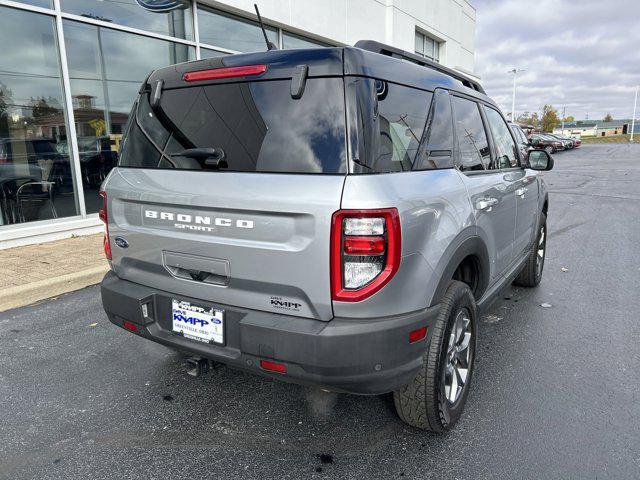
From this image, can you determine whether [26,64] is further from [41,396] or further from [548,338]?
[548,338]

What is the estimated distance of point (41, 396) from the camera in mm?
2994

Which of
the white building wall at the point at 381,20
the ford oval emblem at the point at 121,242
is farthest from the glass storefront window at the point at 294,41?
the ford oval emblem at the point at 121,242

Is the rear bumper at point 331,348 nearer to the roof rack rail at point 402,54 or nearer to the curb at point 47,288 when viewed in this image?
the roof rack rail at point 402,54

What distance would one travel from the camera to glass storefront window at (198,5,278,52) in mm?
9320

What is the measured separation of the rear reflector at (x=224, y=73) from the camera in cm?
226

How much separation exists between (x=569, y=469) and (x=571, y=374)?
3.51 feet

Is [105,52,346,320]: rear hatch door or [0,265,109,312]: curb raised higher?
[105,52,346,320]: rear hatch door

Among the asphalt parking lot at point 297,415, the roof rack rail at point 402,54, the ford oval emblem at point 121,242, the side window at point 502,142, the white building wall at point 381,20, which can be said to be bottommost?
the asphalt parking lot at point 297,415

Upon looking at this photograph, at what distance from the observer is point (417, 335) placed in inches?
84.3

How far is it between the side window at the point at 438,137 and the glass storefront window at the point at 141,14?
698 centimetres

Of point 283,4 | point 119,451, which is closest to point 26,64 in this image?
point 283,4


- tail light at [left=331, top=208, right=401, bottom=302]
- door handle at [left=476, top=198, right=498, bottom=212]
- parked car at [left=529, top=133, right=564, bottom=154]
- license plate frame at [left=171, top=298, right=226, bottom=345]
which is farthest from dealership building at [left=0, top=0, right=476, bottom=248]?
parked car at [left=529, top=133, right=564, bottom=154]

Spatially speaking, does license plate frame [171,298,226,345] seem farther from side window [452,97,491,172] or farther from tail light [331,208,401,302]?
side window [452,97,491,172]

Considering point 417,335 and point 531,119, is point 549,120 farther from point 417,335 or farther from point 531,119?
point 417,335
